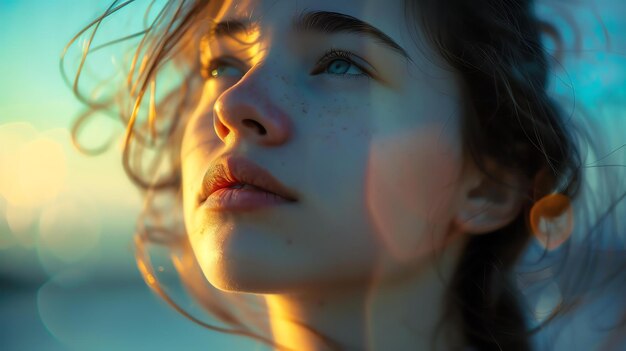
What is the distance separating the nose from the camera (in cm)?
104

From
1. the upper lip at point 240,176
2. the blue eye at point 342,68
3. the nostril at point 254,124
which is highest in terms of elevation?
the blue eye at point 342,68

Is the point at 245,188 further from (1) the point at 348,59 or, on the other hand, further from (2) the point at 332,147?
(1) the point at 348,59

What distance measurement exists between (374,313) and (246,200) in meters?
0.35

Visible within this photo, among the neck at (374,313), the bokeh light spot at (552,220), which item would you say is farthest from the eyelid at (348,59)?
the bokeh light spot at (552,220)

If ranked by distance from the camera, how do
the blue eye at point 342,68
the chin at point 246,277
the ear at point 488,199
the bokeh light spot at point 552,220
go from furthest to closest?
the bokeh light spot at point 552,220 → the ear at point 488,199 → the blue eye at point 342,68 → the chin at point 246,277

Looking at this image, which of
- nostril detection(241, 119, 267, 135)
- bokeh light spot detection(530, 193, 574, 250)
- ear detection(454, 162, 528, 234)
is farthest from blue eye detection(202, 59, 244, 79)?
bokeh light spot detection(530, 193, 574, 250)

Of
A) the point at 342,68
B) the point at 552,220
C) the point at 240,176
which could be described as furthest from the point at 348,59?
the point at 552,220

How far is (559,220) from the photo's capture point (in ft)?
4.60

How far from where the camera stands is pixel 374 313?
1.19 meters

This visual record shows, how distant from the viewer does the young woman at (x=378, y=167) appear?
1047 millimetres

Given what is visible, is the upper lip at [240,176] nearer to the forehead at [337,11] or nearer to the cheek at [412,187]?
the cheek at [412,187]

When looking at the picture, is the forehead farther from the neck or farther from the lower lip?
the neck

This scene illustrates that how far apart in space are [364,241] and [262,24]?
45cm

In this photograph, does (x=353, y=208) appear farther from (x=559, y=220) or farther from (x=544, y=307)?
(x=544, y=307)
